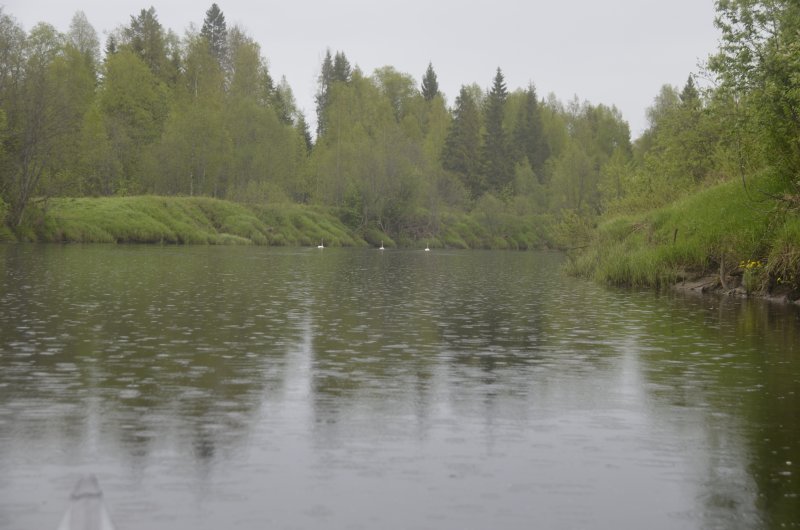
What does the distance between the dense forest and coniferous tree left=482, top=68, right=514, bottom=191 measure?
1.15ft

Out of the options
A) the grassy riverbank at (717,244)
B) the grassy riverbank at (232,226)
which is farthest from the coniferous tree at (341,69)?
the grassy riverbank at (717,244)

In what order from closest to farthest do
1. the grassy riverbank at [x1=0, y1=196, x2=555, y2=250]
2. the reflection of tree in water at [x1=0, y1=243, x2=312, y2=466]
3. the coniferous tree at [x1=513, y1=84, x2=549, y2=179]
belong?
the reflection of tree in water at [x1=0, y1=243, x2=312, y2=466]
the grassy riverbank at [x1=0, y1=196, x2=555, y2=250]
the coniferous tree at [x1=513, y1=84, x2=549, y2=179]

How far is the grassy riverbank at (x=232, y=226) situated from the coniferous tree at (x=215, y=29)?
4619cm

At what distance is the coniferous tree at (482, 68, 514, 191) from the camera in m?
155

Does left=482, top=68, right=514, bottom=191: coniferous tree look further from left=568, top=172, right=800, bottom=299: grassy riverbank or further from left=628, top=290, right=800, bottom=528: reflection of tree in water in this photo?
left=628, top=290, right=800, bottom=528: reflection of tree in water

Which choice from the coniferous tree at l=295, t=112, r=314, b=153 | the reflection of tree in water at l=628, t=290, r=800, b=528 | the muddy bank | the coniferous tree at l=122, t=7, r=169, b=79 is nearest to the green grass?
the coniferous tree at l=122, t=7, r=169, b=79

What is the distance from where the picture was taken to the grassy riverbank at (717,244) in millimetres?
30703

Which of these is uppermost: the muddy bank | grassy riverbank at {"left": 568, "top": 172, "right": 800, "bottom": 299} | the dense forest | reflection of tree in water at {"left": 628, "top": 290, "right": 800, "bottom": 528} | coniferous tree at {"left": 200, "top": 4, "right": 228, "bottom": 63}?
coniferous tree at {"left": 200, "top": 4, "right": 228, "bottom": 63}

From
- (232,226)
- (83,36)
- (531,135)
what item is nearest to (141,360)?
(232,226)

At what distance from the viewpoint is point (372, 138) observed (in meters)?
135

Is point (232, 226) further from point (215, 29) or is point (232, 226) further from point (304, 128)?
point (215, 29)

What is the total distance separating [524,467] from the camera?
9.45 m

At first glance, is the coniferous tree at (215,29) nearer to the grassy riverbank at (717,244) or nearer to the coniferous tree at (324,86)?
the coniferous tree at (324,86)

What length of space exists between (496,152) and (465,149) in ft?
19.0
